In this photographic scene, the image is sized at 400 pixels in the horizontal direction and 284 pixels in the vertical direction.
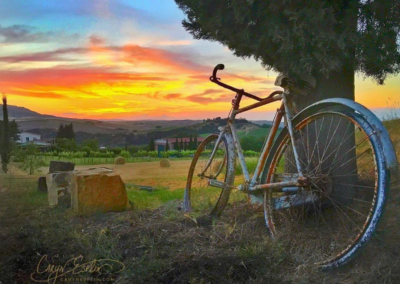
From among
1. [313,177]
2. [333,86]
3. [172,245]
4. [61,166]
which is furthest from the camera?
[61,166]

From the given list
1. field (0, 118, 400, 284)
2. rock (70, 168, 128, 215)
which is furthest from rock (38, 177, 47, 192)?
rock (70, 168, 128, 215)

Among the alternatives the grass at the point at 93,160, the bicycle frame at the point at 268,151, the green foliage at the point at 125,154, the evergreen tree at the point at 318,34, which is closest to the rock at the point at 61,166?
the grass at the point at 93,160

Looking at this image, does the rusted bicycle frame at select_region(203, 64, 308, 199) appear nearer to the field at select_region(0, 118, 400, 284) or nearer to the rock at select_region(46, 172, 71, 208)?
the field at select_region(0, 118, 400, 284)

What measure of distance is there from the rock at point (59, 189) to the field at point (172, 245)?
0.22 meters

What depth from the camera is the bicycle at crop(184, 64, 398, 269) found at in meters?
2.81

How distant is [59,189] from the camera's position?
5.94 meters

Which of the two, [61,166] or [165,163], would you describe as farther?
[165,163]

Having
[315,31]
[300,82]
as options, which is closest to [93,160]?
[300,82]

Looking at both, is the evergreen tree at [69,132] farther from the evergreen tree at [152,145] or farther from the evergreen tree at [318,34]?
the evergreen tree at [318,34]

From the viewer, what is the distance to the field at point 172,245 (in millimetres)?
3002

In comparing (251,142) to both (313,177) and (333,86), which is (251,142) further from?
(313,177)

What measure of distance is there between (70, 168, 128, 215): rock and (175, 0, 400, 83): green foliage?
7.80 feet
